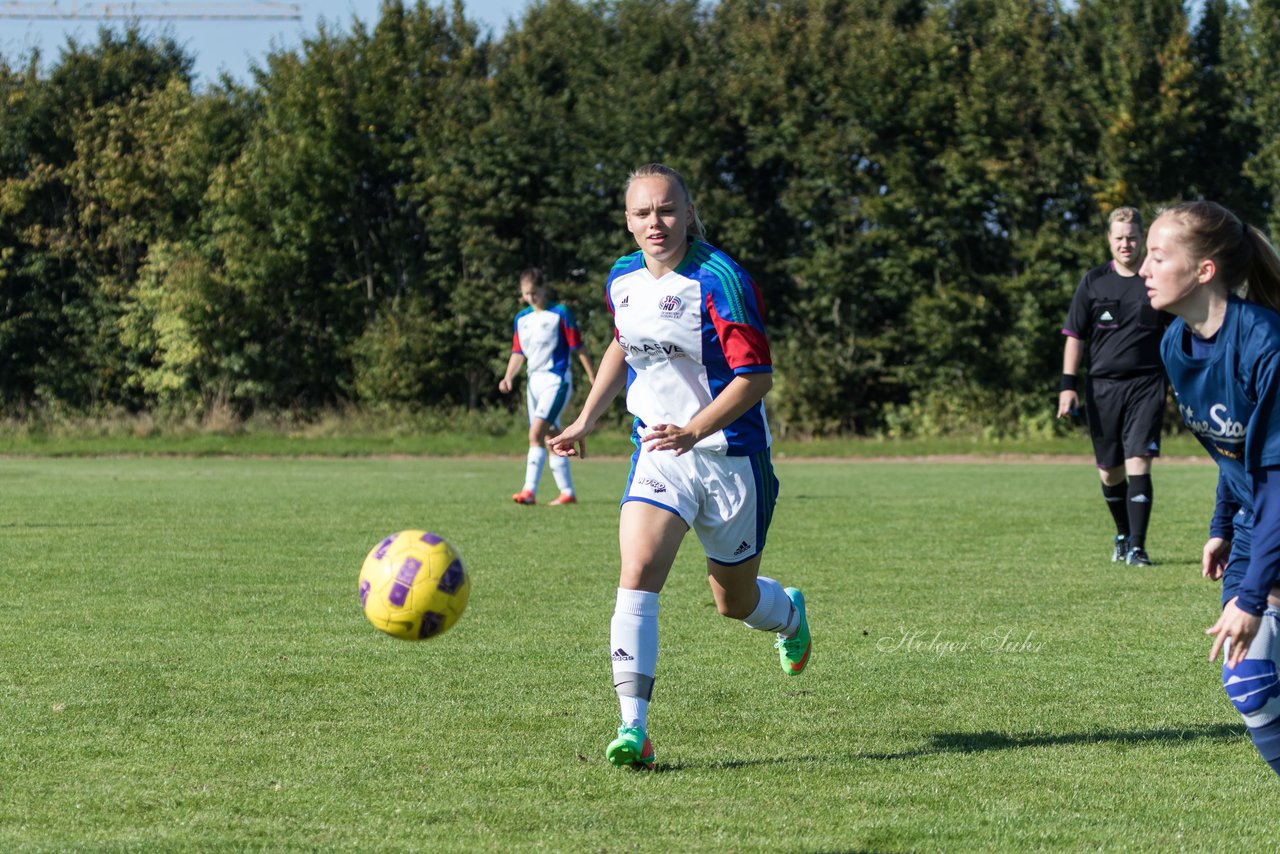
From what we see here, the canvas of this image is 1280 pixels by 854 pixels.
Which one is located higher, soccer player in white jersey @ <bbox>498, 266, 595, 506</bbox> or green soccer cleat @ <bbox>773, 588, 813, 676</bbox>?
soccer player in white jersey @ <bbox>498, 266, 595, 506</bbox>

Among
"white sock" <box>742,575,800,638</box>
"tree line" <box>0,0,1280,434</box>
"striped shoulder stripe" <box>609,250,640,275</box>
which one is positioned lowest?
"white sock" <box>742,575,800,638</box>

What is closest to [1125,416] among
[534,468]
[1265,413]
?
[534,468]

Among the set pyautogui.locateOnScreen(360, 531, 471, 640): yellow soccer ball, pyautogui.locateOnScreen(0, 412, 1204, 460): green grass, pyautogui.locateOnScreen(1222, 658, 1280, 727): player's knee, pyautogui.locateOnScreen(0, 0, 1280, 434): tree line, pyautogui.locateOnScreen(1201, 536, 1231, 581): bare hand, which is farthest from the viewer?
pyautogui.locateOnScreen(0, 0, 1280, 434): tree line

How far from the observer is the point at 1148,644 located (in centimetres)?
722

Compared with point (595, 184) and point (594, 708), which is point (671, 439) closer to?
point (594, 708)

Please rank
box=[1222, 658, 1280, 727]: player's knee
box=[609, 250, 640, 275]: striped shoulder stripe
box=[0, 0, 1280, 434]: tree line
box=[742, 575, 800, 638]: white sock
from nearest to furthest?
A: box=[1222, 658, 1280, 727]: player's knee, box=[609, 250, 640, 275]: striped shoulder stripe, box=[742, 575, 800, 638]: white sock, box=[0, 0, 1280, 434]: tree line

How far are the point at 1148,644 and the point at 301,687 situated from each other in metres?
4.17

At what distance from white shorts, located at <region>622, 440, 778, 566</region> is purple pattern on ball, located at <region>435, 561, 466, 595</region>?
65cm

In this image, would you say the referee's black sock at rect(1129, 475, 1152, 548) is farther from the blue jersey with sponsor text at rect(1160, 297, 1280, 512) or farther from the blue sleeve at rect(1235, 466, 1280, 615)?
the blue sleeve at rect(1235, 466, 1280, 615)

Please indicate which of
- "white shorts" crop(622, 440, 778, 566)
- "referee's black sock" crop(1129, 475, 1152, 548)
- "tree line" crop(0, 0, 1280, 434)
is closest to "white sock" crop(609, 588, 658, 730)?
"white shorts" crop(622, 440, 778, 566)

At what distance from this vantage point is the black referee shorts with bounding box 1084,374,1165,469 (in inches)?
406

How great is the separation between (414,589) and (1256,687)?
2735mm

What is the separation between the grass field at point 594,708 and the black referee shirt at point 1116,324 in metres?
1.47

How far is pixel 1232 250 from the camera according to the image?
4.12 meters
